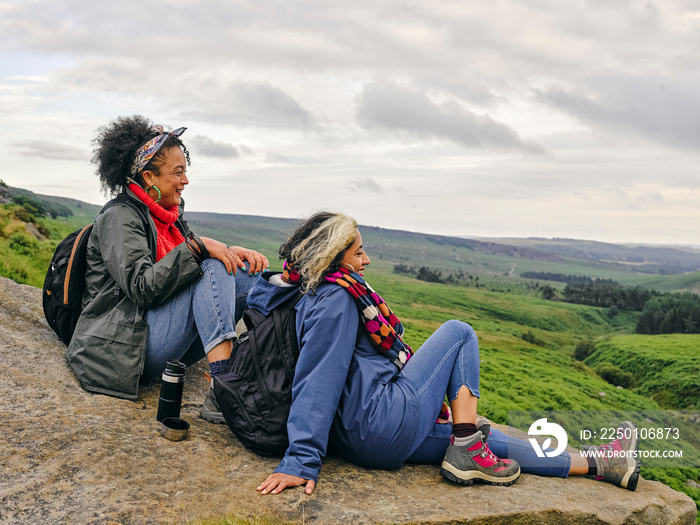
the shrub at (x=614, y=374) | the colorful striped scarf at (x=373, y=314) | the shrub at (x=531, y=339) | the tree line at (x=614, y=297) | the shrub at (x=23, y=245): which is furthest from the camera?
the tree line at (x=614, y=297)

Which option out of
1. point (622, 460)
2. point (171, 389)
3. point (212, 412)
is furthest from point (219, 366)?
point (622, 460)

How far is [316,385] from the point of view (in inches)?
133

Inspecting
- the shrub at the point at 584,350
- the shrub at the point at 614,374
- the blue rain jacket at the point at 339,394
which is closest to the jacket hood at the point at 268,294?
the blue rain jacket at the point at 339,394

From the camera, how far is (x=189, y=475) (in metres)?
3.47

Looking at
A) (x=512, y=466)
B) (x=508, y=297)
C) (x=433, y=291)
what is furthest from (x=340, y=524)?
(x=508, y=297)

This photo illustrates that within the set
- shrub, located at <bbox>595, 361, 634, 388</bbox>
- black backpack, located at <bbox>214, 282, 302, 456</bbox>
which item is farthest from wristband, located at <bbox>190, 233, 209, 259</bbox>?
shrub, located at <bbox>595, 361, 634, 388</bbox>

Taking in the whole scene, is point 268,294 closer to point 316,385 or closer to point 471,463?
point 316,385

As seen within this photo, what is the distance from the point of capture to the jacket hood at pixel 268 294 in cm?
375

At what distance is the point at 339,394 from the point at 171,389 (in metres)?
1.44

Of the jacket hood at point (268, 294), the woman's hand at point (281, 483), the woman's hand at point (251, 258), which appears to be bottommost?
the woman's hand at point (281, 483)

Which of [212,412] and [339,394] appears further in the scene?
[212,412]

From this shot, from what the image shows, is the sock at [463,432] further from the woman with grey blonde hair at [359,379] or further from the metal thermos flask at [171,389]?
the metal thermos flask at [171,389]

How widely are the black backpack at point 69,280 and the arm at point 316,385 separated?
2.07 meters

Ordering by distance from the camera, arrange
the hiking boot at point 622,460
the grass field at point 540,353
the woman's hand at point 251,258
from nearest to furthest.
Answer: the hiking boot at point 622,460
the woman's hand at point 251,258
the grass field at point 540,353
